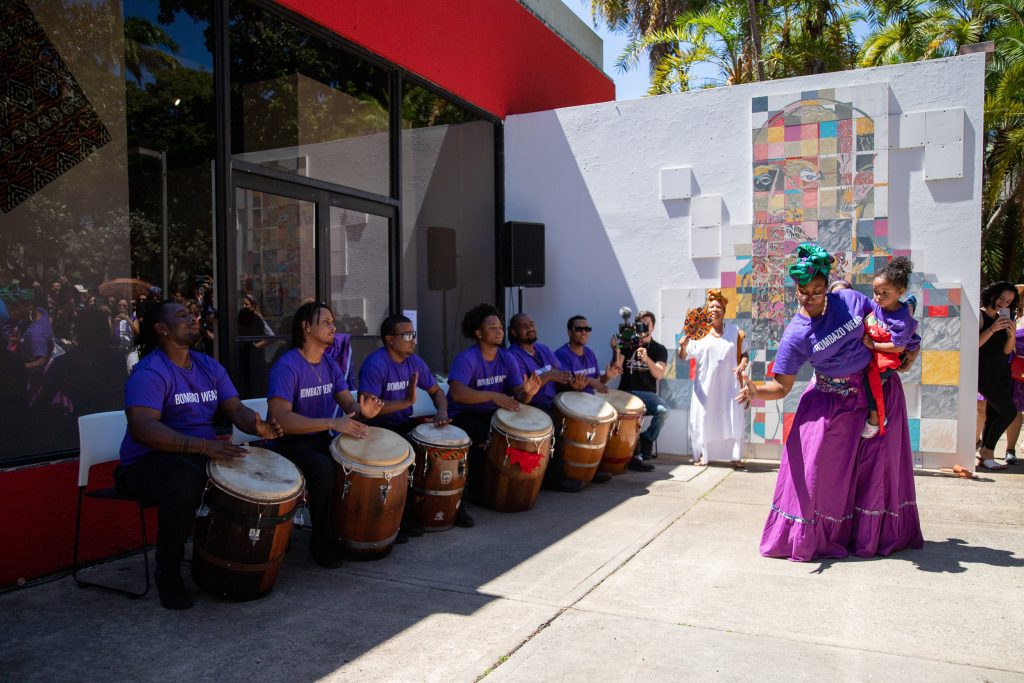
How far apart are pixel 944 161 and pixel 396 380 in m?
5.17

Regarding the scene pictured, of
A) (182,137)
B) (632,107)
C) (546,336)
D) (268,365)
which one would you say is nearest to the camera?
(182,137)

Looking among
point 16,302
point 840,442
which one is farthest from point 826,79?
point 16,302

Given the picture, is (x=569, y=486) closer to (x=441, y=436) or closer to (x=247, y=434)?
(x=441, y=436)

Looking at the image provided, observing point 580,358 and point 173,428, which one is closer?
point 173,428

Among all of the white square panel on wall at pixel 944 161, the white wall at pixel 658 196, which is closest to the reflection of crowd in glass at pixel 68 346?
the white wall at pixel 658 196

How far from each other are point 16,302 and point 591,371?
4416 millimetres

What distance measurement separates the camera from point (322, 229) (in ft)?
21.0

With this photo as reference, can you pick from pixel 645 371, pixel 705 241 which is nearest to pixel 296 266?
pixel 645 371

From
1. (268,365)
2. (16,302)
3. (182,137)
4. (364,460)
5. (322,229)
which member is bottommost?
(364,460)

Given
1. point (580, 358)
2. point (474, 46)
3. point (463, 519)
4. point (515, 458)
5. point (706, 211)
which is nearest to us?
point (463, 519)

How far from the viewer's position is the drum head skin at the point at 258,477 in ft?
12.2

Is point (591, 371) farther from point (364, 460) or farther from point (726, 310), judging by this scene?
point (364, 460)

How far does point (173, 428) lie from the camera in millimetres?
4105

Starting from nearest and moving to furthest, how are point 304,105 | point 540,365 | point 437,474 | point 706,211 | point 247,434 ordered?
point 247,434 < point 437,474 < point 304,105 < point 540,365 < point 706,211
